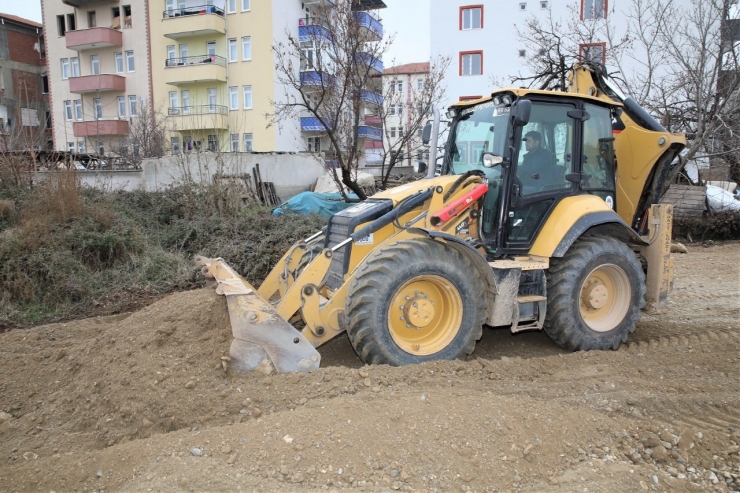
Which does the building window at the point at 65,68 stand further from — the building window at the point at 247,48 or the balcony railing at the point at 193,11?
the building window at the point at 247,48

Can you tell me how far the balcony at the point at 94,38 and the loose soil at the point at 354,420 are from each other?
116ft

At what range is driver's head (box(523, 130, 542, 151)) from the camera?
533 centimetres

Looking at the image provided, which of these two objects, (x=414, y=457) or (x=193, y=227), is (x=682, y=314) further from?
(x=193, y=227)

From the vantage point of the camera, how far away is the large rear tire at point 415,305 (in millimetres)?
4457

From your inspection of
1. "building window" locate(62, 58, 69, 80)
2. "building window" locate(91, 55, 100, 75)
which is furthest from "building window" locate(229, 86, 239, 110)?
"building window" locate(62, 58, 69, 80)

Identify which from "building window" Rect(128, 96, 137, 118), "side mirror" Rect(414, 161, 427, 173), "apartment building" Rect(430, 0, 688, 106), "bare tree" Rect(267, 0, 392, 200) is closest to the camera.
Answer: "side mirror" Rect(414, 161, 427, 173)

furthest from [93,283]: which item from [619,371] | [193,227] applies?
[619,371]

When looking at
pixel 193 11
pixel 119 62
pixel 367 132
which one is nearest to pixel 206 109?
pixel 193 11

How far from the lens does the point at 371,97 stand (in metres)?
12.2

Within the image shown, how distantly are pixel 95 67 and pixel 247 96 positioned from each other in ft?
40.8

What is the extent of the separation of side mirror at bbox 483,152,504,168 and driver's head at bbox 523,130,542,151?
1.18ft

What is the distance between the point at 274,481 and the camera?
3.06 meters

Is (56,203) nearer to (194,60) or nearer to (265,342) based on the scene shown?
(265,342)

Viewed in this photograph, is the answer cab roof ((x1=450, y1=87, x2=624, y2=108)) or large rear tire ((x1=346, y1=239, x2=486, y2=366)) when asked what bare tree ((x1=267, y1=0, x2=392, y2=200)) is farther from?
large rear tire ((x1=346, y1=239, x2=486, y2=366))
